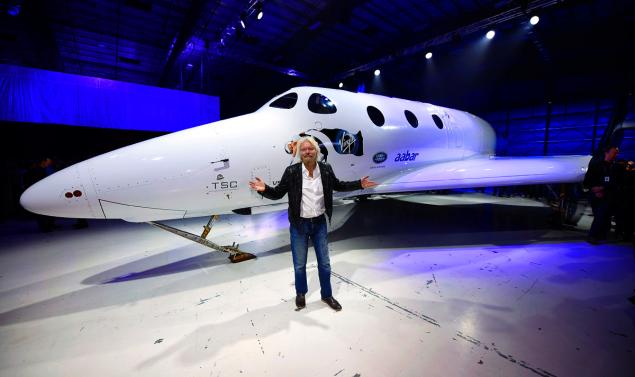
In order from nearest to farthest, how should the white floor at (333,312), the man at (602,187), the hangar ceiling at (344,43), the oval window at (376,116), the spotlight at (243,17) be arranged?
the white floor at (333,312) → the man at (602,187) → the oval window at (376,116) → the spotlight at (243,17) → the hangar ceiling at (344,43)

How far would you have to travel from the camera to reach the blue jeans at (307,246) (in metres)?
2.73

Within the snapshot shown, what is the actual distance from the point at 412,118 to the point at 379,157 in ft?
5.66

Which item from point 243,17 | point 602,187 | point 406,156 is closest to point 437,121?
point 406,156

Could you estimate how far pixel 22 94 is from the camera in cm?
725

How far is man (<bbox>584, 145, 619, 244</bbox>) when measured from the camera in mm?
4648

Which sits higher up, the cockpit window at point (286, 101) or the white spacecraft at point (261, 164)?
the cockpit window at point (286, 101)

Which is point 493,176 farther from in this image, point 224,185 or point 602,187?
point 224,185

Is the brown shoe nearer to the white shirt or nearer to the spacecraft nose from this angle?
the white shirt

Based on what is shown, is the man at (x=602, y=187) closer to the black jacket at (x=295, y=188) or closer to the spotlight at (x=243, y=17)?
the black jacket at (x=295, y=188)

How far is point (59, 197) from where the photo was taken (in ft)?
9.38

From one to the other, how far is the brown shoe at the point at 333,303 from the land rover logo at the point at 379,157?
2859 mm

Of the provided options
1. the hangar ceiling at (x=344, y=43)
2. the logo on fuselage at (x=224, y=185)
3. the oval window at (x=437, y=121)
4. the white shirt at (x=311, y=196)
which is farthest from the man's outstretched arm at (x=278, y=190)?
the hangar ceiling at (x=344, y=43)

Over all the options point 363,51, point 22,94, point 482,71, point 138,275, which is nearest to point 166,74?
point 22,94

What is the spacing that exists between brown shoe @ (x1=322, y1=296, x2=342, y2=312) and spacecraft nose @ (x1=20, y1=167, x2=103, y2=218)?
292cm
